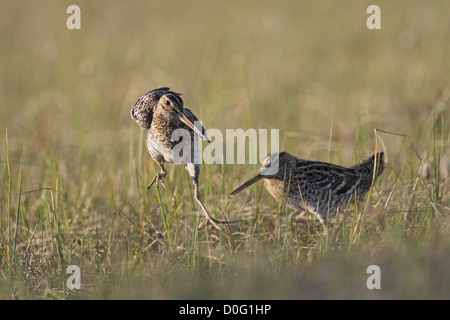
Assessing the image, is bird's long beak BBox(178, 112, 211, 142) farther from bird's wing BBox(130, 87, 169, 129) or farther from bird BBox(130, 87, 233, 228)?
bird's wing BBox(130, 87, 169, 129)

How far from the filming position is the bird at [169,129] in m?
4.28

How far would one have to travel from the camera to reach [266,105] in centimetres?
982

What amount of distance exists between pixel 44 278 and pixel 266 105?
559cm

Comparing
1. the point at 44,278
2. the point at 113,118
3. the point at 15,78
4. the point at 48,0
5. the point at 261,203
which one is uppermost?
the point at 48,0

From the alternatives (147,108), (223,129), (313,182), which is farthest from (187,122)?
(223,129)

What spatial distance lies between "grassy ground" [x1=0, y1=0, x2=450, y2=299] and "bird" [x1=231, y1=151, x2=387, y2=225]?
0.17 m

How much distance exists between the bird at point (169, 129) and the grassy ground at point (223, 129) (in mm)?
792

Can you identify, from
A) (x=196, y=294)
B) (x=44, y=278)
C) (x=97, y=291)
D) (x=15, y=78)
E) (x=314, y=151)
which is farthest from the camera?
(x=15, y=78)

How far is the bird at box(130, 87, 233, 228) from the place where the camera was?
14.0 feet

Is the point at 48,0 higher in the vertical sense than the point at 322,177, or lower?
higher
